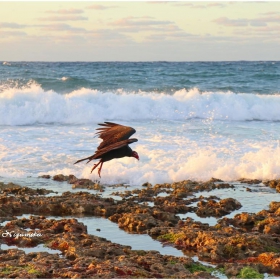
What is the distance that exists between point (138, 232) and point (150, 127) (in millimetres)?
13275

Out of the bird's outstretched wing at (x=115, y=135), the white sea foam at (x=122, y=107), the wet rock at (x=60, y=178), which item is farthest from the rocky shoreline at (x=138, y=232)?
the white sea foam at (x=122, y=107)

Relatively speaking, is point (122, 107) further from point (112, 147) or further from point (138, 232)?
point (112, 147)

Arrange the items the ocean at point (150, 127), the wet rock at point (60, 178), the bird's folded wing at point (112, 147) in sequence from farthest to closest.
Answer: the ocean at point (150, 127) < the wet rock at point (60, 178) < the bird's folded wing at point (112, 147)

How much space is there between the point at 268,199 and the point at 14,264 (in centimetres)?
612

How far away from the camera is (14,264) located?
7.42m

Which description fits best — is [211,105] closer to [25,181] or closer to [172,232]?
[25,181]

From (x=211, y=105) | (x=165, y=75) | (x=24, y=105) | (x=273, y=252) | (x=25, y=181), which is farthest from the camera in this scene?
(x=165, y=75)

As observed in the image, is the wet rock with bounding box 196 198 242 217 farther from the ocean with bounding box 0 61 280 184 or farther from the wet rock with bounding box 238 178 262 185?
the ocean with bounding box 0 61 280 184

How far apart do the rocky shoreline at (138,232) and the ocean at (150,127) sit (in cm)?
121

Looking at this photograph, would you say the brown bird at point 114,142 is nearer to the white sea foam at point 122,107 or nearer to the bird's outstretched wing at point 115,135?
the bird's outstretched wing at point 115,135

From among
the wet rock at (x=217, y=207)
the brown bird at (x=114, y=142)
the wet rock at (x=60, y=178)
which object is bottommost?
the wet rock at (x=60, y=178)

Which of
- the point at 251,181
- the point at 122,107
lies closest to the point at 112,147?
the point at 251,181

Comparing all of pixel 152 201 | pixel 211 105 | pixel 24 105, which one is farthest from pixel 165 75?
pixel 152 201

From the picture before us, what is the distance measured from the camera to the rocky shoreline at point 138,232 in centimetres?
738
